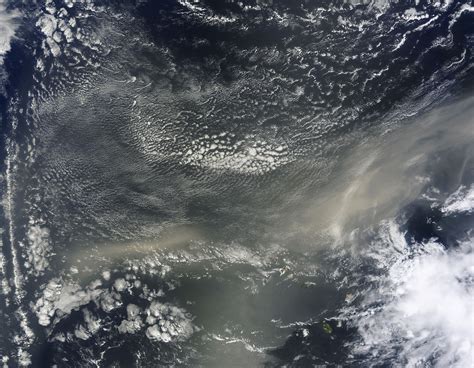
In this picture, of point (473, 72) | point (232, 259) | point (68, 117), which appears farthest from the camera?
point (68, 117)

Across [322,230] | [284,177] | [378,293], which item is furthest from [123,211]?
[378,293]

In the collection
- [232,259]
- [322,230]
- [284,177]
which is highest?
[284,177]

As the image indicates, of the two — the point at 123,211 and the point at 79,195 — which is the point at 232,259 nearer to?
the point at 123,211

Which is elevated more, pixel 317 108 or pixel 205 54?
pixel 205 54

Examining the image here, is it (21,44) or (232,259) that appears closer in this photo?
(232,259)

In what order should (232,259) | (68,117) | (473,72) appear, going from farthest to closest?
(68,117) → (232,259) → (473,72)

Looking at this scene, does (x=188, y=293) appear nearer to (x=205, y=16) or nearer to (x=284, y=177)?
(x=284, y=177)

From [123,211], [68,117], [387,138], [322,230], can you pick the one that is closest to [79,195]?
[123,211]
